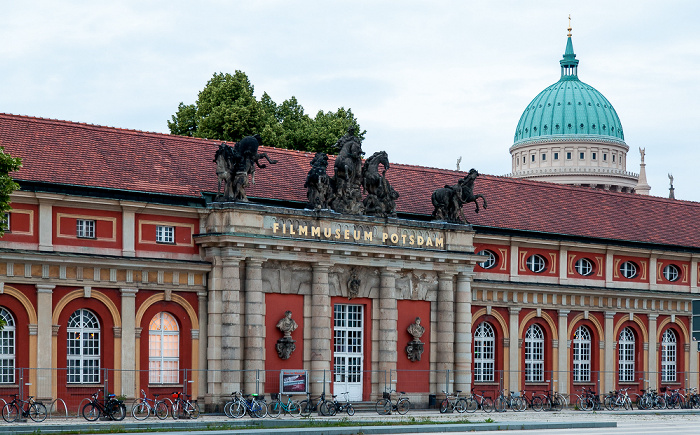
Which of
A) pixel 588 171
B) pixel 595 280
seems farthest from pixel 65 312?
pixel 588 171

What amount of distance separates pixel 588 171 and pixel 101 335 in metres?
150

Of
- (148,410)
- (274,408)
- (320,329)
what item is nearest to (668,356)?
(320,329)

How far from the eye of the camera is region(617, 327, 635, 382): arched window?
223 feet

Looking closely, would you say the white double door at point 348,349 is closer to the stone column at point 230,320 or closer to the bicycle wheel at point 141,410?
the stone column at point 230,320

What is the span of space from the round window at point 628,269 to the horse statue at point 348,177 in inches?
749

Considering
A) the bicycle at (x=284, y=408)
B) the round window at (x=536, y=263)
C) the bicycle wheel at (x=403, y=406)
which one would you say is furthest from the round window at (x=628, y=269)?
the bicycle at (x=284, y=408)

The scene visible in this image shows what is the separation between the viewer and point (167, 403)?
1881 inches

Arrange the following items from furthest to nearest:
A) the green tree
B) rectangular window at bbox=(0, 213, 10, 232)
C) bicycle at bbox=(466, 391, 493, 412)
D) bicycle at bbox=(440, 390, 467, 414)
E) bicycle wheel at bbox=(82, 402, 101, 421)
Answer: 1. bicycle at bbox=(466, 391, 493, 412)
2. bicycle at bbox=(440, 390, 467, 414)
3. bicycle wheel at bbox=(82, 402, 101, 421)
4. rectangular window at bbox=(0, 213, 10, 232)
5. the green tree

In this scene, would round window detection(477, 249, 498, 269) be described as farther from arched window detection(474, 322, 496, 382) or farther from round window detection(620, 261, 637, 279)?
round window detection(620, 261, 637, 279)

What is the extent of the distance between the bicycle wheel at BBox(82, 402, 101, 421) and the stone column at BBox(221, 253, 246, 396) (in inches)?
260

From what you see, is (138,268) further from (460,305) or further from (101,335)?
(460,305)

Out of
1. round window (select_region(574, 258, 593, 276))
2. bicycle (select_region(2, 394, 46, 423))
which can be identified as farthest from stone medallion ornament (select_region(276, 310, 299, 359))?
round window (select_region(574, 258, 593, 276))

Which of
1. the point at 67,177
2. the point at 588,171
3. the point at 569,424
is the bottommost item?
the point at 569,424

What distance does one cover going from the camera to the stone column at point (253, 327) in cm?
5144
